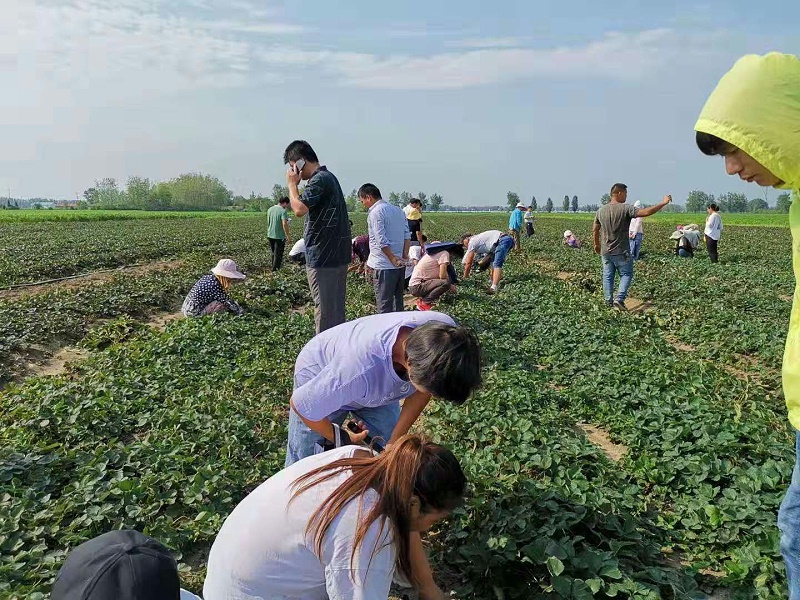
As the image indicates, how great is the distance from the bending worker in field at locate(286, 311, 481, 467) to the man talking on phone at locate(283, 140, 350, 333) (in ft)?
7.88

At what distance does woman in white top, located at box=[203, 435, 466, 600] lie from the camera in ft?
6.19

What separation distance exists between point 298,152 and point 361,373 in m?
3.25

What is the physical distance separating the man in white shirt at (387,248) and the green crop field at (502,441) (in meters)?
1.33

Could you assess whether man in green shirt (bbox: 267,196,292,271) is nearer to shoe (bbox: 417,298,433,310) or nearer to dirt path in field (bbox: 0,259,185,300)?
dirt path in field (bbox: 0,259,185,300)

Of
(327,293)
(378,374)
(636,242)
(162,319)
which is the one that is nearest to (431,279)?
(162,319)

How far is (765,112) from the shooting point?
1607 mm

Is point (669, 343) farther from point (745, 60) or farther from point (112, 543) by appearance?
point (112, 543)

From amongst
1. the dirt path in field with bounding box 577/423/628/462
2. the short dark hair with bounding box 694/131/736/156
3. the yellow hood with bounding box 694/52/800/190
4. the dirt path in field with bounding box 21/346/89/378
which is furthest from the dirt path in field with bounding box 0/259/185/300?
the yellow hood with bounding box 694/52/800/190

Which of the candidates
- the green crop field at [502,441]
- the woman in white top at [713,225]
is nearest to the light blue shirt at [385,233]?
the green crop field at [502,441]

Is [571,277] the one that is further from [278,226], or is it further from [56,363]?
[56,363]

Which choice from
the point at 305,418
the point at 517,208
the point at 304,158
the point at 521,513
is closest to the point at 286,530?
the point at 305,418

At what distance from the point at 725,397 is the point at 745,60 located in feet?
14.4

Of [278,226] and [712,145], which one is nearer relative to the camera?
→ [712,145]

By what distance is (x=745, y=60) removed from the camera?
5.59 ft
